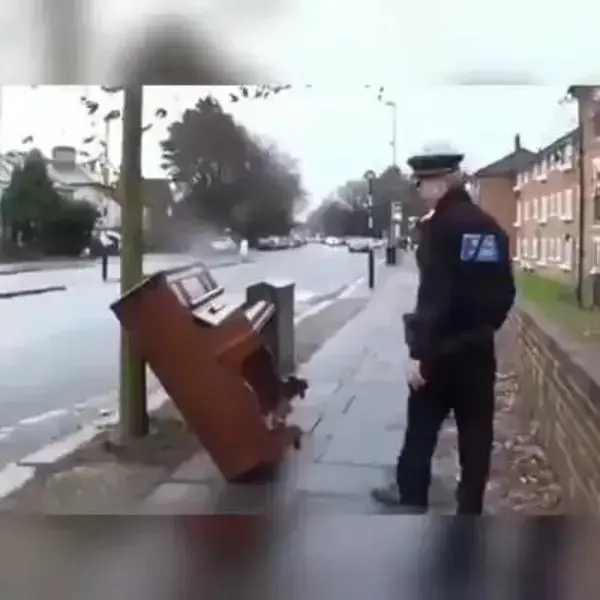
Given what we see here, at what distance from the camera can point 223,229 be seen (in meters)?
3.75

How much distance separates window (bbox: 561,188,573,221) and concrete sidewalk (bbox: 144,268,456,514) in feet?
1.73

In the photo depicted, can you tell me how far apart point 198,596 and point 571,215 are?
5.75 ft

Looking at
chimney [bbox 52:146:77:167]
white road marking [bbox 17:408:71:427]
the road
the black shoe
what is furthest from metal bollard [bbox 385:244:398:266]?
white road marking [bbox 17:408:71:427]

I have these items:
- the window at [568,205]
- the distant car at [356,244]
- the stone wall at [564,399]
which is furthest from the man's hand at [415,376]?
the window at [568,205]

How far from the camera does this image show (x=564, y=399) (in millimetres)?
3729

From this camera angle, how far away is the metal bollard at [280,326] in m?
3.75

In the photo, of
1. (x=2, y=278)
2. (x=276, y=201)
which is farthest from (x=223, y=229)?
(x=2, y=278)

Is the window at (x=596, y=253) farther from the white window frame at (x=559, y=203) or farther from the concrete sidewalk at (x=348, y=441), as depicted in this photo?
the concrete sidewalk at (x=348, y=441)

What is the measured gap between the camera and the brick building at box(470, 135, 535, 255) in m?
3.67

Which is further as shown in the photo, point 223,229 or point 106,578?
point 106,578

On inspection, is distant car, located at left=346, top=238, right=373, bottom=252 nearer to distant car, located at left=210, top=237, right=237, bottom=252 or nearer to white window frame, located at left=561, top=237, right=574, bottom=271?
distant car, located at left=210, top=237, right=237, bottom=252

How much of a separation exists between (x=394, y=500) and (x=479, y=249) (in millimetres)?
864

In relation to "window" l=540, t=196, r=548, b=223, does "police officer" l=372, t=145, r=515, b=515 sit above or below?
below

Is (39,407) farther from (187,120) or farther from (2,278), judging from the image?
(187,120)
